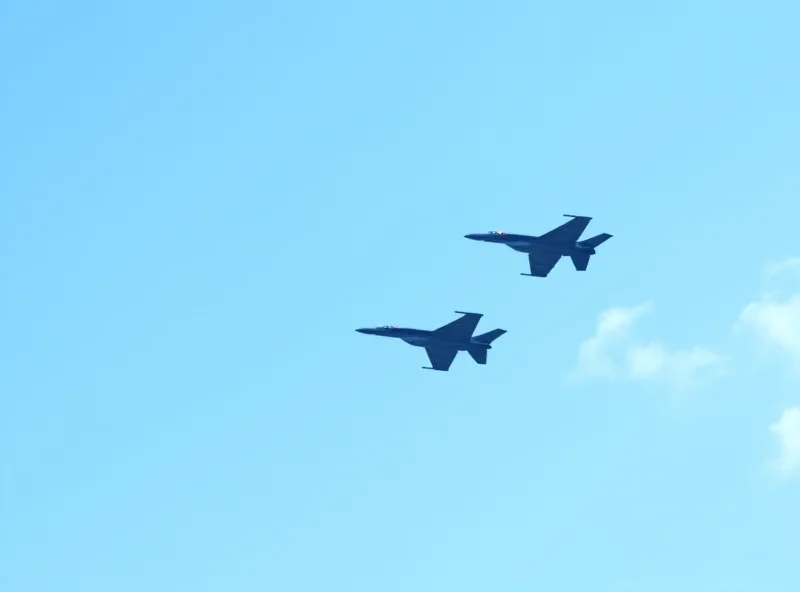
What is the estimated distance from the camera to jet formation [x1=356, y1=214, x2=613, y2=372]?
5659 inches

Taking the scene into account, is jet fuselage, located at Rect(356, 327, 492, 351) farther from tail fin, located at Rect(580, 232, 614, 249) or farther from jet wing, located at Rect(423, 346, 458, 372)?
tail fin, located at Rect(580, 232, 614, 249)

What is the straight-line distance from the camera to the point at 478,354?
144m

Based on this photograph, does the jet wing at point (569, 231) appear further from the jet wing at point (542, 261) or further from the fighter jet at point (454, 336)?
the fighter jet at point (454, 336)

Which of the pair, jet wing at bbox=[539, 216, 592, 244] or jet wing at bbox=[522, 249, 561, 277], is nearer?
jet wing at bbox=[539, 216, 592, 244]

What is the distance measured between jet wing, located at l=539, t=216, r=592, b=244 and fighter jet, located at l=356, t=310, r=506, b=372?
42.1ft

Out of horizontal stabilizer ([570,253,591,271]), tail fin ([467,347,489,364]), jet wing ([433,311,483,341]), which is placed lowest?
tail fin ([467,347,489,364])

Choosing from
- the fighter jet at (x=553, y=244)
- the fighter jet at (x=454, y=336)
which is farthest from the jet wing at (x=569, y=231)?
the fighter jet at (x=454, y=336)

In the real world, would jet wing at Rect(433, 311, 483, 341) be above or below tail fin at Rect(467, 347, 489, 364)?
above

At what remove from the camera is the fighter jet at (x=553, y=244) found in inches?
5659

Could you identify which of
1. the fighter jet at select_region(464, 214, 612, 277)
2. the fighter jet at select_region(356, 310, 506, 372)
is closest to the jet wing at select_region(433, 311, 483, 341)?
the fighter jet at select_region(356, 310, 506, 372)

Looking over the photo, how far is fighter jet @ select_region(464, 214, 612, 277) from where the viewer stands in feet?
472

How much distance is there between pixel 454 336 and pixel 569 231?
1882 cm

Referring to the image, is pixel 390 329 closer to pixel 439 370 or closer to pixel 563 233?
pixel 439 370

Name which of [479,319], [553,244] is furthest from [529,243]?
[479,319]
